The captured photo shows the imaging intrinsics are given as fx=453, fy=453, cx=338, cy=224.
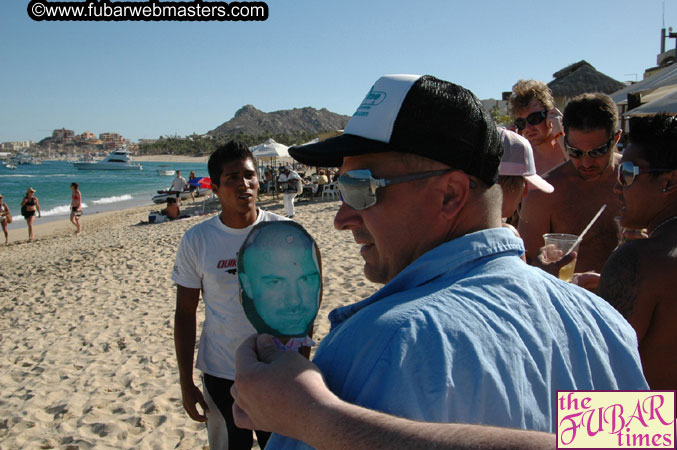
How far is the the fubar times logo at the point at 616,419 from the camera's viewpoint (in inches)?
29.4

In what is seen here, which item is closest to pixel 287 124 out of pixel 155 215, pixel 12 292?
pixel 155 215

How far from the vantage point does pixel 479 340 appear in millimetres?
762

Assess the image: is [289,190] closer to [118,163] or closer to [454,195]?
[454,195]

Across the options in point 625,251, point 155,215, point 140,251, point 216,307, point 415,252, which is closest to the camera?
point 415,252

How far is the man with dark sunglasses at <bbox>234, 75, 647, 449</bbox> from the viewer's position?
733 mm

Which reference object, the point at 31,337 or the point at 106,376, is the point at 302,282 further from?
the point at 31,337

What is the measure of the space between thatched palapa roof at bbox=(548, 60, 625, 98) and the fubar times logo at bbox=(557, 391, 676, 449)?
63.0 feet

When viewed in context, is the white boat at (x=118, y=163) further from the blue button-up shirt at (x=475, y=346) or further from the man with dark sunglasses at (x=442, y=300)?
the blue button-up shirt at (x=475, y=346)

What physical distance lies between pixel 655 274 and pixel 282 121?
175m

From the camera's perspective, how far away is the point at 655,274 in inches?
65.4

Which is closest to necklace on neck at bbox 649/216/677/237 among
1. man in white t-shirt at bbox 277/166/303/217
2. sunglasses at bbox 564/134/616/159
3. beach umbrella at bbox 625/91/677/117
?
sunglasses at bbox 564/134/616/159

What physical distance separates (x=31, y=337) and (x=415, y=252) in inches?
300

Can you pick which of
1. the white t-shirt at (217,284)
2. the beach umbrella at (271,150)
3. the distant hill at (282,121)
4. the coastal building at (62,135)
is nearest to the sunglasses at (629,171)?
the white t-shirt at (217,284)

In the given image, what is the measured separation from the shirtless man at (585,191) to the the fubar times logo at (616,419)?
2.32m
